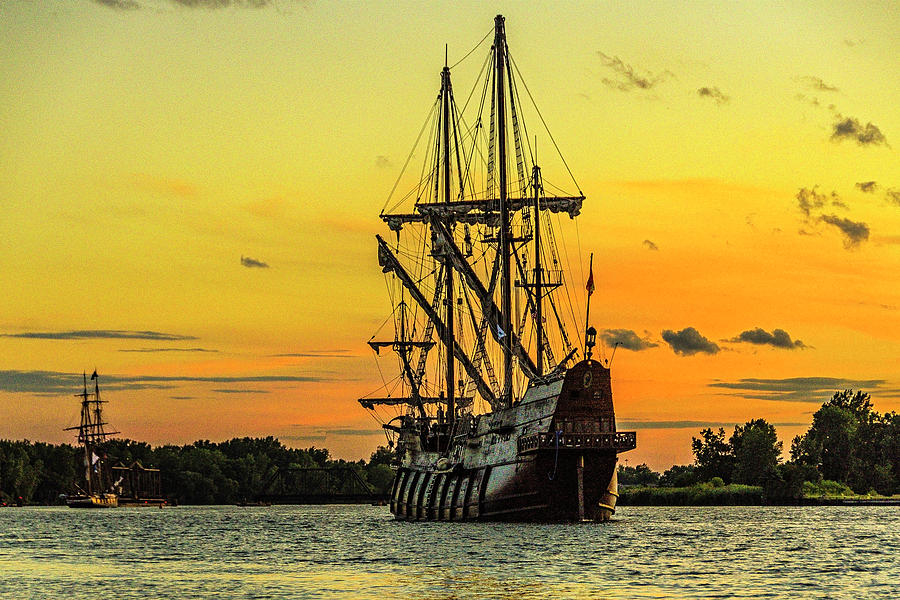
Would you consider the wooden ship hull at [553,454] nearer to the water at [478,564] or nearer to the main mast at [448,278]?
the water at [478,564]

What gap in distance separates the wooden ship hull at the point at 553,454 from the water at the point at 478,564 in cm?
176

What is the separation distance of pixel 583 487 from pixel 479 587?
1605 inches

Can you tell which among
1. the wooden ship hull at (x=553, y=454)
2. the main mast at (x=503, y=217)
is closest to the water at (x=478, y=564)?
the wooden ship hull at (x=553, y=454)

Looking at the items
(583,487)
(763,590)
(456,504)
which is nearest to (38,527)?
(456,504)

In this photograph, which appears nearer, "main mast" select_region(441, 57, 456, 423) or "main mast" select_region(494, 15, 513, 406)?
"main mast" select_region(494, 15, 513, 406)

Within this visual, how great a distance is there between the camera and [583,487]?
103 m

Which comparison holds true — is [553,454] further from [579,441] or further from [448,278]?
[448,278]

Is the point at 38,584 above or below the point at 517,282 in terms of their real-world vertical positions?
below

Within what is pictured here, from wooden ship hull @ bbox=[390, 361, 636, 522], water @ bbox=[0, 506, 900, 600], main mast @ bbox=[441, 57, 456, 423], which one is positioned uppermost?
main mast @ bbox=[441, 57, 456, 423]

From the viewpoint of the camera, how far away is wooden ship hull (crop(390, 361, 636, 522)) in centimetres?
9931

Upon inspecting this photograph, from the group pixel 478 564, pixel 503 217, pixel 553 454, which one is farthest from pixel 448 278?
pixel 478 564

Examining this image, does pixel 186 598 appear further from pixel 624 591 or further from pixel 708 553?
pixel 708 553

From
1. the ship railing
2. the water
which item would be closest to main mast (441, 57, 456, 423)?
the water

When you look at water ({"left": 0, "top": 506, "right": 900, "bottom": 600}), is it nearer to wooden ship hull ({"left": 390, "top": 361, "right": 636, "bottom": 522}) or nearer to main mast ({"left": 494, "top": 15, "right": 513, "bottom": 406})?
wooden ship hull ({"left": 390, "top": 361, "right": 636, "bottom": 522})
